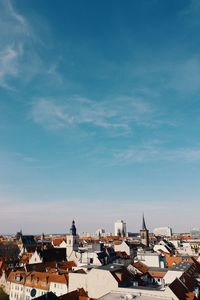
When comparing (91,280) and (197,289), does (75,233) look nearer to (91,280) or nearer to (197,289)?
(91,280)

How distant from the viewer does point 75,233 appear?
114m

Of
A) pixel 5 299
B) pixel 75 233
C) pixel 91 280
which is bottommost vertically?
pixel 5 299

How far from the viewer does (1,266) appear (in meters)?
91.5

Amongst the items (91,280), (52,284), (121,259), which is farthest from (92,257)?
(91,280)

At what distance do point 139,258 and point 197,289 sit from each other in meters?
37.4

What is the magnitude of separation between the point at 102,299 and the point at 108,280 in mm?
7650

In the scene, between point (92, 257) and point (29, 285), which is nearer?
point (29, 285)

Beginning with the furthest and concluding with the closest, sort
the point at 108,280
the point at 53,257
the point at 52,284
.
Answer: the point at 53,257, the point at 52,284, the point at 108,280

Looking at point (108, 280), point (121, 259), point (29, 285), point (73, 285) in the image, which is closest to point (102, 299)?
point (108, 280)

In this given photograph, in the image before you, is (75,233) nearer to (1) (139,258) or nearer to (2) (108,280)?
(1) (139,258)

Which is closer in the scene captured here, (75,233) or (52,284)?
(52,284)

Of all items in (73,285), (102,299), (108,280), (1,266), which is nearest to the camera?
(102,299)

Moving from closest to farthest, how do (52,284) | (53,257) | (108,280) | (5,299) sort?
(108,280)
(52,284)
(5,299)
(53,257)

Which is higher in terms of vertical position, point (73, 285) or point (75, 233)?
point (75, 233)
